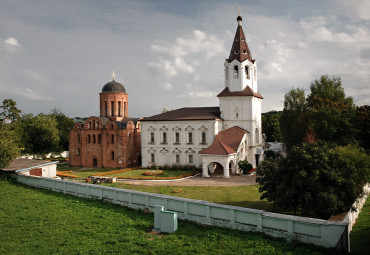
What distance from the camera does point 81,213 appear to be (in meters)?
15.3

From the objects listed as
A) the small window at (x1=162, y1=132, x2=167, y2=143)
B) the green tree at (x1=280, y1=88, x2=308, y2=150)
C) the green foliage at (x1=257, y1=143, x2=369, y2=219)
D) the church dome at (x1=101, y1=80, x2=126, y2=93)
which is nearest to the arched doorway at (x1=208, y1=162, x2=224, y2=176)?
the small window at (x1=162, y1=132, x2=167, y2=143)

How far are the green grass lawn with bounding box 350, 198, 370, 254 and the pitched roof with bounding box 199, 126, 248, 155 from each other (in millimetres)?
15273

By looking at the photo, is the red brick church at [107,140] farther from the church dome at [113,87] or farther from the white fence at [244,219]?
the white fence at [244,219]

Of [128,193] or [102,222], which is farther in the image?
[128,193]

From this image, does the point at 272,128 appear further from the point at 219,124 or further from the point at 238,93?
the point at 219,124

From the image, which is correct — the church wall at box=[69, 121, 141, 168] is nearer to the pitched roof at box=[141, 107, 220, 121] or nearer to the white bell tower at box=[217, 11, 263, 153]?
the pitched roof at box=[141, 107, 220, 121]

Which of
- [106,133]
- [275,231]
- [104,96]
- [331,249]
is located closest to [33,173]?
[106,133]

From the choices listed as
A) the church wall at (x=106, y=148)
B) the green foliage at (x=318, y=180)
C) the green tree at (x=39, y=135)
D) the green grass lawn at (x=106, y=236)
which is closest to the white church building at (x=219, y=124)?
the church wall at (x=106, y=148)

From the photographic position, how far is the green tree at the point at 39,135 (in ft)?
162

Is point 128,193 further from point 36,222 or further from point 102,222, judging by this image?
point 36,222

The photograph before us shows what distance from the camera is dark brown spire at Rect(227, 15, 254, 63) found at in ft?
116

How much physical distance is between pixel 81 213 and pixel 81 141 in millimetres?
26208

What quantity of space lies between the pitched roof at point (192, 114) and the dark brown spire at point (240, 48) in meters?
6.16

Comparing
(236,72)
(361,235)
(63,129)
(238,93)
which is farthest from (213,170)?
(63,129)
